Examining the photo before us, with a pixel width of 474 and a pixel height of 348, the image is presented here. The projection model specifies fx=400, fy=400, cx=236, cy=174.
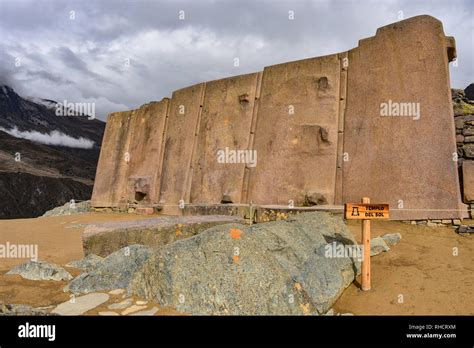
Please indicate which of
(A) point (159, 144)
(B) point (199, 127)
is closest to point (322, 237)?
(B) point (199, 127)

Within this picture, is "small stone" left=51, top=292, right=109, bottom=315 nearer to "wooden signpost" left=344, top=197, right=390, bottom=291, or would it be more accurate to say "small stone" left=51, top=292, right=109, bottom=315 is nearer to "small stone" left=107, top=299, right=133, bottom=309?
"small stone" left=107, top=299, right=133, bottom=309

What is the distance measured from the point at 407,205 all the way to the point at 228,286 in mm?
4787

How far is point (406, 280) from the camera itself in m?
5.02

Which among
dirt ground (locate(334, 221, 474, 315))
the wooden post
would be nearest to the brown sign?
the wooden post

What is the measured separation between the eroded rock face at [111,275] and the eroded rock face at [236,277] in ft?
0.74

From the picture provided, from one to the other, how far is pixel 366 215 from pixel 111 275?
119 inches

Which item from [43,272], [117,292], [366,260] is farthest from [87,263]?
[366,260]

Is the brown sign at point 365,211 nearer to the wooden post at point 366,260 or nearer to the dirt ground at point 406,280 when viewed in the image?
the wooden post at point 366,260

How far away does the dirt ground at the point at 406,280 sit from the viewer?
430cm

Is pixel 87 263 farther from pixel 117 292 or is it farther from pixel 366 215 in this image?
pixel 366 215

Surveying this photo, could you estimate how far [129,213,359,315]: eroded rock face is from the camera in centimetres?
375

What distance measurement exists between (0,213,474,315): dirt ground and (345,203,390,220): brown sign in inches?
35.0

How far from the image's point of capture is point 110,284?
4316 mm

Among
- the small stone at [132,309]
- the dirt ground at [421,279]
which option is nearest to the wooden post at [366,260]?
the dirt ground at [421,279]
